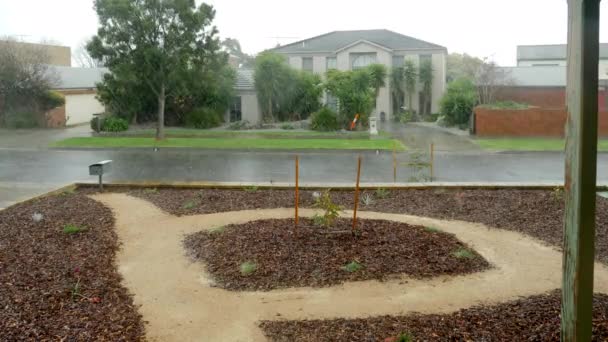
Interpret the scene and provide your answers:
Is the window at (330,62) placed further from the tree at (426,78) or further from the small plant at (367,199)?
the small plant at (367,199)

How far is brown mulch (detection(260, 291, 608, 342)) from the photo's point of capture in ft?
17.1

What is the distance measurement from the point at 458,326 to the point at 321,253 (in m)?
2.61

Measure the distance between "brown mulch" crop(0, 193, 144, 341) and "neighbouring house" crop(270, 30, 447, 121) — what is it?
39.4m

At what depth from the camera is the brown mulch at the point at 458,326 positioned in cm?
521

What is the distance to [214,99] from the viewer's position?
122 ft

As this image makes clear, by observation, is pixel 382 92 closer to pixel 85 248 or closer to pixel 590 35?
pixel 85 248

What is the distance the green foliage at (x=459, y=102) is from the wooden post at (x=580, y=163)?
1355 inches

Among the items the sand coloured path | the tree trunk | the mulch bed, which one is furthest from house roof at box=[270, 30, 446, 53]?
the sand coloured path

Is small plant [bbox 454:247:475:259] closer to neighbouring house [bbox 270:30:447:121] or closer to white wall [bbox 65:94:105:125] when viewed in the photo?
white wall [bbox 65:94:105:125]

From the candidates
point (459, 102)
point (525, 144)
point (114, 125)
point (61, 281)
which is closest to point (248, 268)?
point (61, 281)

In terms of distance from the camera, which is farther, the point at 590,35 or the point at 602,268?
the point at 602,268

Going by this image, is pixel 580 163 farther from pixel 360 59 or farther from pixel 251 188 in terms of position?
pixel 360 59

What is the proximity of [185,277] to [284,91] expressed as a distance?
3039cm

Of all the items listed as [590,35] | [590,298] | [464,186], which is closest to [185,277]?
[590,298]
